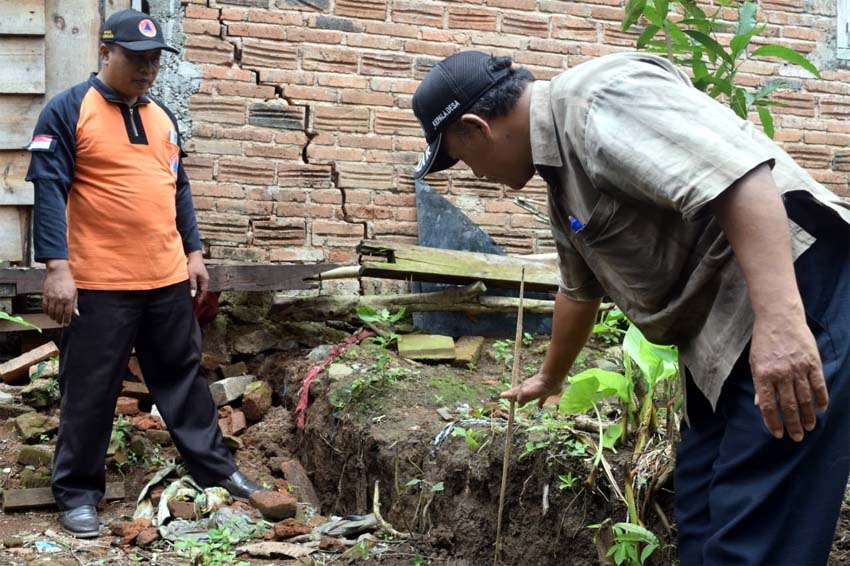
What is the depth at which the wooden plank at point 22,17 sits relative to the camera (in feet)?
15.2

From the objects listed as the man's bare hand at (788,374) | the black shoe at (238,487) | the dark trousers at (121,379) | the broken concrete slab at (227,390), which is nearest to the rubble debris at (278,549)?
the black shoe at (238,487)

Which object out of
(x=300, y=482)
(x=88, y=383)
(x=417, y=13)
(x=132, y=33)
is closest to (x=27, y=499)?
(x=88, y=383)

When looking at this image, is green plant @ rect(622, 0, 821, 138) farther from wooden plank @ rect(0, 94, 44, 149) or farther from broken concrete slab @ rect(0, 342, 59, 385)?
broken concrete slab @ rect(0, 342, 59, 385)

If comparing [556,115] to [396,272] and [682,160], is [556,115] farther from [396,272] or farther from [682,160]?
[396,272]

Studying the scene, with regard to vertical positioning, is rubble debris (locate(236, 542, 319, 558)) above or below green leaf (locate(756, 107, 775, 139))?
below

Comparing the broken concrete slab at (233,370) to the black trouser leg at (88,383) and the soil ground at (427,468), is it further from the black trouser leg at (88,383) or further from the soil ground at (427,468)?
the black trouser leg at (88,383)

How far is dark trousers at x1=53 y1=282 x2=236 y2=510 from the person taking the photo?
3.52 metres

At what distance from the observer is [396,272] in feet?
15.7

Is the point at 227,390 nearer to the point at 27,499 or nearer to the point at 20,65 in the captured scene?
the point at 27,499

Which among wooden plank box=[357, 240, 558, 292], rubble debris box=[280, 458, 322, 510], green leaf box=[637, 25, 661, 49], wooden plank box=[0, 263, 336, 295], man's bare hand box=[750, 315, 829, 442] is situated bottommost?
rubble debris box=[280, 458, 322, 510]

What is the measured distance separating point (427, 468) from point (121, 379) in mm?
1321

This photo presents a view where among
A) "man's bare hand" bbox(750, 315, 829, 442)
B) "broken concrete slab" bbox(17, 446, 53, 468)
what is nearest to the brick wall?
"broken concrete slab" bbox(17, 446, 53, 468)

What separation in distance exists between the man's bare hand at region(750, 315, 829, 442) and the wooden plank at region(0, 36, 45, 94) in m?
4.25

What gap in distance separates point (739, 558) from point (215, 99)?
13.3ft
